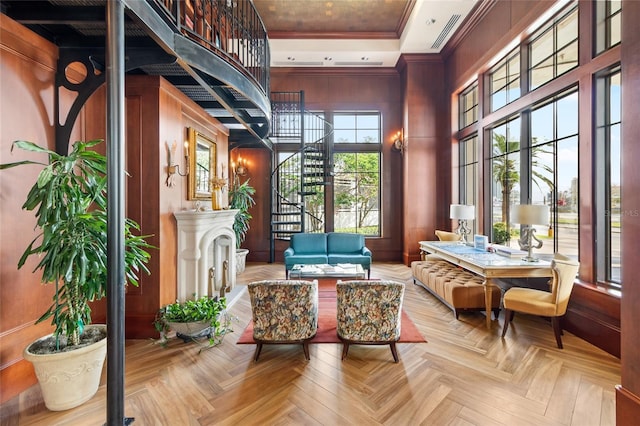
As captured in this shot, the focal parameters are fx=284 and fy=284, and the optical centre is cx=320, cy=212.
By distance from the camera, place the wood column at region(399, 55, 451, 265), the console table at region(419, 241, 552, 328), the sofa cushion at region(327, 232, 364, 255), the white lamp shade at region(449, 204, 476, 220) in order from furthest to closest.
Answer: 1. the wood column at region(399, 55, 451, 265)
2. the sofa cushion at region(327, 232, 364, 255)
3. the white lamp shade at region(449, 204, 476, 220)
4. the console table at region(419, 241, 552, 328)

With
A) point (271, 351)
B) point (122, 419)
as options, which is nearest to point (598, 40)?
point (271, 351)

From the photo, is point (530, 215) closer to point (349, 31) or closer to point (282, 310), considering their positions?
point (282, 310)

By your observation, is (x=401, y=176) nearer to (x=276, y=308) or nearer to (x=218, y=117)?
(x=218, y=117)

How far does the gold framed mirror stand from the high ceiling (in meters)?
3.30

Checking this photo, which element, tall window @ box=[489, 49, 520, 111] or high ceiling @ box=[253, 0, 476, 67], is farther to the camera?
high ceiling @ box=[253, 0, 476, 67]

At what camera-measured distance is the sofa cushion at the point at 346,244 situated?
5.77 metres

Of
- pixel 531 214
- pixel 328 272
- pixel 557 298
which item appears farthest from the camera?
pixel 328 272

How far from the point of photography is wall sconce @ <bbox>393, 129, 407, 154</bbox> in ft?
22.6

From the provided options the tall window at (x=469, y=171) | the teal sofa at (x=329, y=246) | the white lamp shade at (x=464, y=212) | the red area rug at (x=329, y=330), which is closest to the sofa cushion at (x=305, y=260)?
the teal sofa at (x=329, y=246)

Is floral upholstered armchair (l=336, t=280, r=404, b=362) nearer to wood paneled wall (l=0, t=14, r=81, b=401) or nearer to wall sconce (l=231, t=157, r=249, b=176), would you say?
wood paneled wall (l=0, t=14, r=81, b=401)

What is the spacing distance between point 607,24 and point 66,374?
5820mm

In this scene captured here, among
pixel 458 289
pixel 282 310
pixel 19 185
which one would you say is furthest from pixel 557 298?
pixel 19 185

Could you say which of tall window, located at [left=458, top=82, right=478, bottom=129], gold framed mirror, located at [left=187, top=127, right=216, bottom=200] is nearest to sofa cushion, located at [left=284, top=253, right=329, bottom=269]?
gold framed mirror, located at [left=187, top=127, right=216, bottom=200]

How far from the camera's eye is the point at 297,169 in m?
7.08
